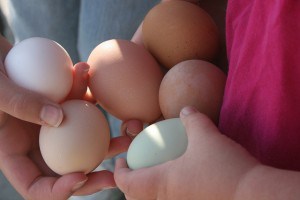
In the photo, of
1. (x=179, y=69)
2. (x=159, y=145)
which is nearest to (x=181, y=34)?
(x=179, y=69)

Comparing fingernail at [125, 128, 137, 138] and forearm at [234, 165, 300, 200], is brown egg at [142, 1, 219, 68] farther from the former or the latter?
forearm at [234, 165, 300, 200]

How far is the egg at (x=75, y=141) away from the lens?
443 millimetres

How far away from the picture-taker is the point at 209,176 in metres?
0.33

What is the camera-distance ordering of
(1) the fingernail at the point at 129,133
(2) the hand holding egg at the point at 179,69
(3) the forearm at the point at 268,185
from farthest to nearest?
(1) the fingernail at the point at 129,133 < (2) the hand holding egg at the point at 179,69 < (3) the forearm at the point at 268,185

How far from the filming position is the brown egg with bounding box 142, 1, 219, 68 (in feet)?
1.65

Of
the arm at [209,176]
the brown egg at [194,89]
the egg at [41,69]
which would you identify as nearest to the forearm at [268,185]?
the arm at [209,176]

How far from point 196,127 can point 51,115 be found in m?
0.16

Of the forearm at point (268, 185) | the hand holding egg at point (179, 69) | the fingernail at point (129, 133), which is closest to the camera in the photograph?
the forearm at point (268, 185)

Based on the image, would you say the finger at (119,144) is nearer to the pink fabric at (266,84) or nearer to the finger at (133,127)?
the finger at (133,127)

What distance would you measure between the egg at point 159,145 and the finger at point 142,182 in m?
0.02

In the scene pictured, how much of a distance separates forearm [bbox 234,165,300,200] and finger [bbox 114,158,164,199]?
76mm

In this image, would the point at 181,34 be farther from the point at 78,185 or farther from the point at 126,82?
the point at 78,185

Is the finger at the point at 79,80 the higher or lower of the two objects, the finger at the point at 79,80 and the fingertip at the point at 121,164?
the higher

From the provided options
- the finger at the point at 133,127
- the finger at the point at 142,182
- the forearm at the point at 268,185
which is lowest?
the finger at the point at 133,127
